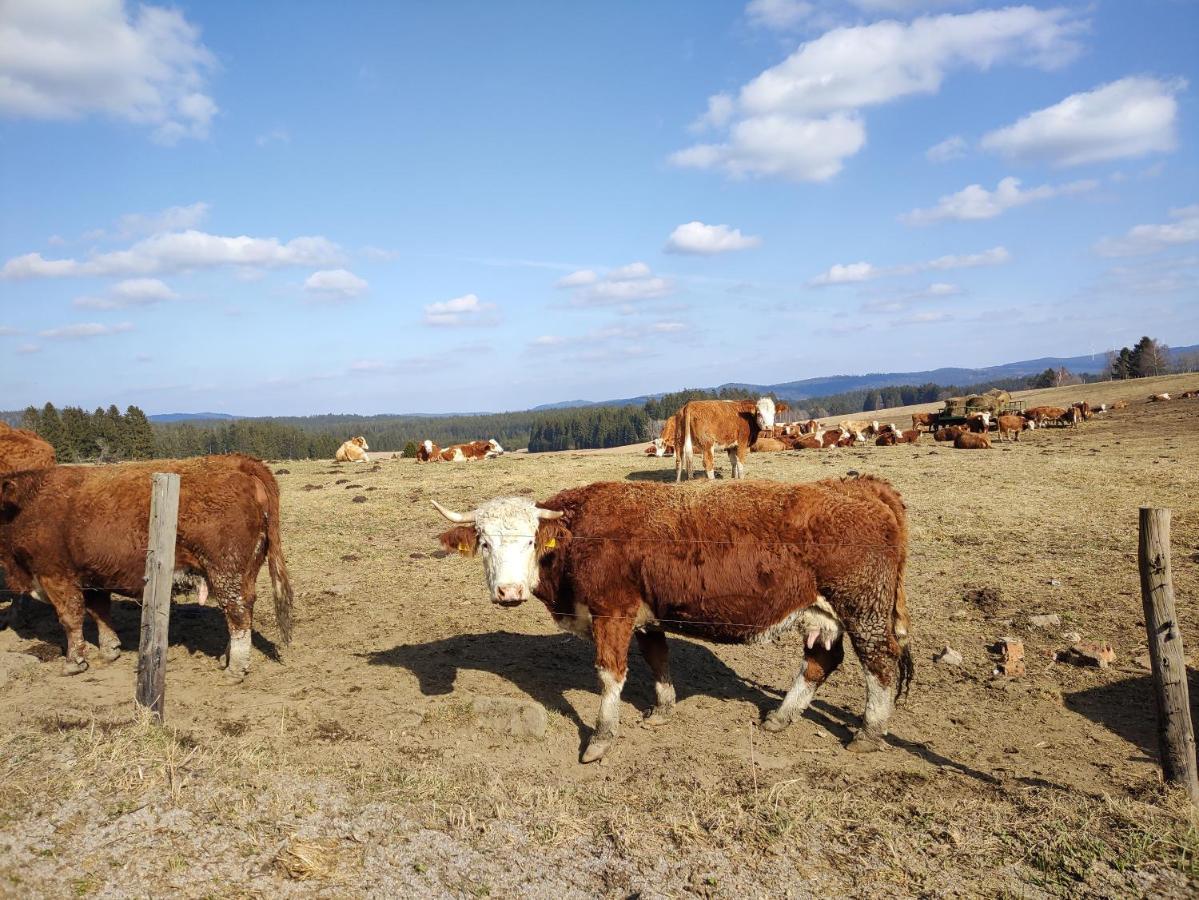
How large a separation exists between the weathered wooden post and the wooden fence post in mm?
8385

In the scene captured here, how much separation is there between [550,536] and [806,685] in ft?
10.3

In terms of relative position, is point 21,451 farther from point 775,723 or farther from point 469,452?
point 469,452

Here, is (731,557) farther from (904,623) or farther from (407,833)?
(407,833)

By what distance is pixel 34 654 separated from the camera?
28.5 feet

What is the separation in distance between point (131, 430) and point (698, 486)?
78.3 meters

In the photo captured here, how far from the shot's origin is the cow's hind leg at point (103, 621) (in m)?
8.77

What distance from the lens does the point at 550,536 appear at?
690cm

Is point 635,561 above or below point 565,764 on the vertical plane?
above

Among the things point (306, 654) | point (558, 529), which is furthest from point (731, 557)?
point (306, 654)

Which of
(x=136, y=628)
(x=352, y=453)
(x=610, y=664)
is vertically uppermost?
(x=352, y=453)

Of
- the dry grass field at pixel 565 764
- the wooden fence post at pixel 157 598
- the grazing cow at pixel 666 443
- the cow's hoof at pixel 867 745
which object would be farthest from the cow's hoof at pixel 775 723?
the grazing cow at pixel 666 443

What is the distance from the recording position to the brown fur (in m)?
6.59

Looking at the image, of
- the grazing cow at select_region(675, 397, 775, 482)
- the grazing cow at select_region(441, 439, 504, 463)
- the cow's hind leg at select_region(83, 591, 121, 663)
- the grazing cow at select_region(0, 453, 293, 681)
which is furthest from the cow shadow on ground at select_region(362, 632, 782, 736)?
the grazing cow at select_region(441, 439, 504, 463)

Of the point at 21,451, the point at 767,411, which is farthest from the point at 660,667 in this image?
the point at 767,411
